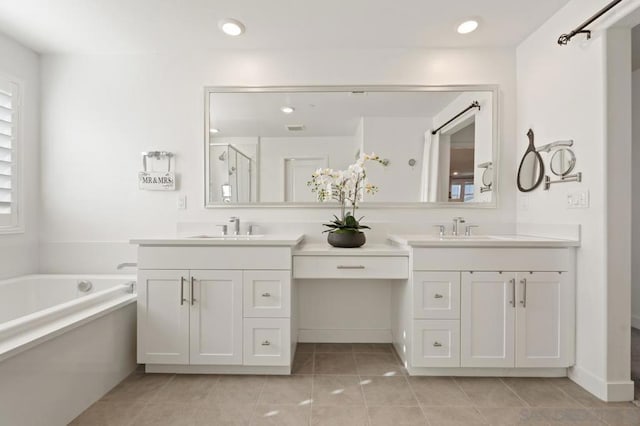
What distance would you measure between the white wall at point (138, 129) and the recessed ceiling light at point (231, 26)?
0.92 ft

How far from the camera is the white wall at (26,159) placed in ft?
8.10

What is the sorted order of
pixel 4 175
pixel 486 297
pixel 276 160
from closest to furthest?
pixel 486 297 < pixel 4 175 < pixel 276 160

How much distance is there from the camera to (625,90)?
184 centimetres

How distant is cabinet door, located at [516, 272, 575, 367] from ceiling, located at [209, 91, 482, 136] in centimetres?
139

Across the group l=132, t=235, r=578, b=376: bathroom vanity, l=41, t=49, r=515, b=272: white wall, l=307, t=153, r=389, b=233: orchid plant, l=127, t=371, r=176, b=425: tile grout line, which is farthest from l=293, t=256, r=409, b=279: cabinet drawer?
l=127, t=371, r=176, b=425: tile grout line

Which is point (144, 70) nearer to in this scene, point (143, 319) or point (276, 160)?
point (276, 160)

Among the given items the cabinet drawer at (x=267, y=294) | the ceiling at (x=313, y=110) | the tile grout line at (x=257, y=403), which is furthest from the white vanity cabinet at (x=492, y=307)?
the ceiling at (x=313, y=110)

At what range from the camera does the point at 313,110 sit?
2.66m

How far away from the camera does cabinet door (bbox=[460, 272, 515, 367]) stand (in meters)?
2.04

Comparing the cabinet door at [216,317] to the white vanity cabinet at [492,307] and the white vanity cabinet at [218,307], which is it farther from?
the white vanity cabinet at [492,307]

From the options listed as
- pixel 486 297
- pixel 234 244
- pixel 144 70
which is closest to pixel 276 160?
pixel 234 244

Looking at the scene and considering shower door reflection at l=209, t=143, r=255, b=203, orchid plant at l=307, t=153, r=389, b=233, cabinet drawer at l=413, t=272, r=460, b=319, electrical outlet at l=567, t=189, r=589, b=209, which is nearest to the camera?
electrical outlet at l=567, t=189, r=589, b=209

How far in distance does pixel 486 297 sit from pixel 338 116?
1645mm

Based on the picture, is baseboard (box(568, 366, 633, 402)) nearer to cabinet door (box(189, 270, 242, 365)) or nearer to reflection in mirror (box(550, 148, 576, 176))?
reflection in mirror (box(550, 148, 576, 176))
